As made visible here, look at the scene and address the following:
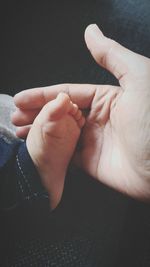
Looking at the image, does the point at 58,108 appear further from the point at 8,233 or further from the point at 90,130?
the point at 8,233

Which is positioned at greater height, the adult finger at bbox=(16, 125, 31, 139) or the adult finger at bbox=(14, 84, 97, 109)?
the adult finger at bbox=(14, 84, 97, 109)

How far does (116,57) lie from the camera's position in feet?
2.26

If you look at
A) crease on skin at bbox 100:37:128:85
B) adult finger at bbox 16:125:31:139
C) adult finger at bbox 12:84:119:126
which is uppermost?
crease on skin at bbox 100:37:128:85

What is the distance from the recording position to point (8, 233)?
2.50ft

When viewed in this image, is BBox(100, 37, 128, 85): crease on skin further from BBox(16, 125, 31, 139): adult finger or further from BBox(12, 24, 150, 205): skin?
BBox(16, 125, 31, 139): adult finger

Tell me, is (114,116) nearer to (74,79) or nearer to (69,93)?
(69,93)

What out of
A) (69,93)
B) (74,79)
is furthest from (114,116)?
(74,79)

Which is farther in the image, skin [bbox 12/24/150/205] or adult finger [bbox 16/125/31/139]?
adult finger [bbox 16/125/31/139]

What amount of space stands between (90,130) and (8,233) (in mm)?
220

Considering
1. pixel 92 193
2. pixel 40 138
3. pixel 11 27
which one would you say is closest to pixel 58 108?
pixel 40 138

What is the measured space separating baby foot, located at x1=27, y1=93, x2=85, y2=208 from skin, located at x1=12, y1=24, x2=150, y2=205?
1.5 inches

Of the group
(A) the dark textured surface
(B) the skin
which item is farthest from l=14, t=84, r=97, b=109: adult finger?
(A) the dark textured surface

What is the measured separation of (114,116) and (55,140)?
0.34ft

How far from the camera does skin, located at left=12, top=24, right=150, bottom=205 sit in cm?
68
